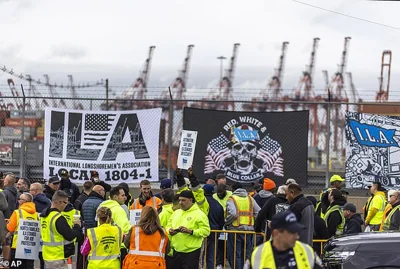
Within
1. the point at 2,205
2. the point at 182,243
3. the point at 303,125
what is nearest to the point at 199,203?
the point at 182,243

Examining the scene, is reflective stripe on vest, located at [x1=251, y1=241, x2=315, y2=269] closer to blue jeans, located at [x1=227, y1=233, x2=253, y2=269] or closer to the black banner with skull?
blue jeans, located at [x1=227, y1=233, x2=253, y2=269]

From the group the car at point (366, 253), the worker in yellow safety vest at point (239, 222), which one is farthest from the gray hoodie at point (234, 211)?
the car at point (366, 253)

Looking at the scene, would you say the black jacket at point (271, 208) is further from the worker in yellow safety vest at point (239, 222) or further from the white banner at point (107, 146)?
the white banner at point (107, 146)

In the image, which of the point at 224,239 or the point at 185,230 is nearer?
the point at 185,230

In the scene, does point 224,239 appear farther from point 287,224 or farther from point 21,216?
point 287,224

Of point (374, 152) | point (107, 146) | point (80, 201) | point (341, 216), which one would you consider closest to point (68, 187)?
point (107, 146)

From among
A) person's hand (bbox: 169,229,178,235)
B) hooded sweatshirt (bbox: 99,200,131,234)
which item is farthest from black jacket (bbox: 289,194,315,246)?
hooded sweatshirt (bbox: 99,200,131,234)

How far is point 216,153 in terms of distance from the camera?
18.5m

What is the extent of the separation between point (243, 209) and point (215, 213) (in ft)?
1.86

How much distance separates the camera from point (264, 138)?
60.4ft

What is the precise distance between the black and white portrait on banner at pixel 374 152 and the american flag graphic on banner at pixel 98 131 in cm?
543

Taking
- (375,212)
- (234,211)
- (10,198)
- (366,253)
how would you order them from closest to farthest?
(366,253)
(234,211)
(10,198)
(375,212)

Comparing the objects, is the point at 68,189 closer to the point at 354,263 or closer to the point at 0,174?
the point at 0,174

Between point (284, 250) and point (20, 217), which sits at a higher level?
point (284, 250)
